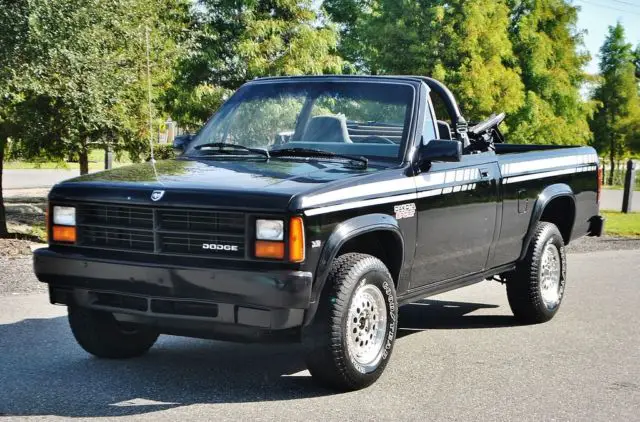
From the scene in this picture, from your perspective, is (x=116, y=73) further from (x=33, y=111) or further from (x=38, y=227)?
(x=38, y=227)

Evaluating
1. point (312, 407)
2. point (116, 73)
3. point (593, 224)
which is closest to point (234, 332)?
point (312, 407)

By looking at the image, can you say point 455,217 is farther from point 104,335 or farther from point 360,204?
point 104,335

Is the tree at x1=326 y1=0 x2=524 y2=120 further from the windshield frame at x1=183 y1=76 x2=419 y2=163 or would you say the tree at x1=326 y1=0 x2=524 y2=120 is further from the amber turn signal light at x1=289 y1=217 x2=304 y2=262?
the amber turn signal light at x1=289 y1=217 x2=304 y2=262

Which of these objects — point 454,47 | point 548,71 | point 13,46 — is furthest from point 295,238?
point 548,71

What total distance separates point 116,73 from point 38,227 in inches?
186

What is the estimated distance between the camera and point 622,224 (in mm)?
18844

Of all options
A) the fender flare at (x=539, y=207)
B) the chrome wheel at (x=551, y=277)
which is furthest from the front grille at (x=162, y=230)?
the chrome wheel at (x=551, y=277)

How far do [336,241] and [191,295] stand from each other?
0.86m

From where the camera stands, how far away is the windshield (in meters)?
6.62

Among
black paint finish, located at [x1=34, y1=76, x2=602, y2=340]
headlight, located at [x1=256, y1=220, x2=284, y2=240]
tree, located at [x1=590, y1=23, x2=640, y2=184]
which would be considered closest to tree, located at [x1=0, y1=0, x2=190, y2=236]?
black paint finish, located at [x1=34, y1=76, x2=602, y2=340]

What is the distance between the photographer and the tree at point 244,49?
70.5 feet

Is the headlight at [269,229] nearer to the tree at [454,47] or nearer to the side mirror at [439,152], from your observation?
the side mirror at [439,152]

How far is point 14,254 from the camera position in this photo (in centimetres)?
1212

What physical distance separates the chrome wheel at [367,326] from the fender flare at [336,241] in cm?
32
